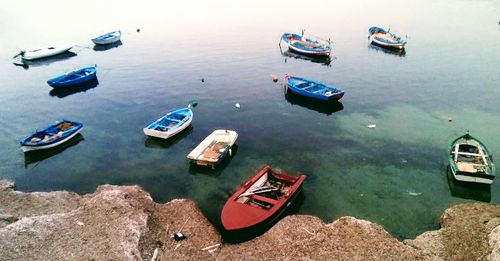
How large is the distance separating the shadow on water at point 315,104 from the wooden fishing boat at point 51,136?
2430 cm

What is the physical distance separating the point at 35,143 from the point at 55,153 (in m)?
1.99

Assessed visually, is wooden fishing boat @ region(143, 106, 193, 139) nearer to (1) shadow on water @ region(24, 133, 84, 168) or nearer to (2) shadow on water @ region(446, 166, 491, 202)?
(1) shadow on water @ region(24, 133, 84, 168)

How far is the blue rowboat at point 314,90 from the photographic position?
39.3 m

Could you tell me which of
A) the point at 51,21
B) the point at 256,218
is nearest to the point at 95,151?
the point at 256,218

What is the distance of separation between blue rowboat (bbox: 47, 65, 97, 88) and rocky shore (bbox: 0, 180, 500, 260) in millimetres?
27874

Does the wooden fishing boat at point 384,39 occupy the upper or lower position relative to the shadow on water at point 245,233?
upper

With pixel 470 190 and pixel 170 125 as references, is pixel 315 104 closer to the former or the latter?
pixel 170 125

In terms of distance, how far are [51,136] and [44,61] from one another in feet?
118

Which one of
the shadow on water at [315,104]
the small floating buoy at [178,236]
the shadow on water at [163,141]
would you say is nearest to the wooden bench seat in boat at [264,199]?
the small floating buoy at [178,236]

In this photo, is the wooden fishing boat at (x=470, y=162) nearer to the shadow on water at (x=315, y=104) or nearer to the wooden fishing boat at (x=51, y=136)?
the shadow on water at (x=315, y=104)

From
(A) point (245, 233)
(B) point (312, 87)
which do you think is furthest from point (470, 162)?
(B) point (312, 87)

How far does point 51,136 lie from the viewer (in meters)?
32.6

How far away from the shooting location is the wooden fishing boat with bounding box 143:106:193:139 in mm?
32588

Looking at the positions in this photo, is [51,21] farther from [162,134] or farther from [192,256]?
[192,256]
